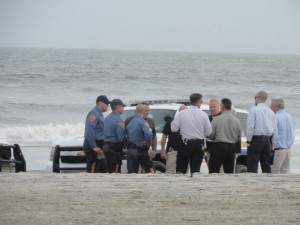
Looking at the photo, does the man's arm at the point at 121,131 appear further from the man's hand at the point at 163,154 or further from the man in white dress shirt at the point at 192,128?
the man in white dress shirt at the point at 192,128

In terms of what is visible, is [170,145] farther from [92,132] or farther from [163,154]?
[92,132]

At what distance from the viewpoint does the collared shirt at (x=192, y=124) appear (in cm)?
1450

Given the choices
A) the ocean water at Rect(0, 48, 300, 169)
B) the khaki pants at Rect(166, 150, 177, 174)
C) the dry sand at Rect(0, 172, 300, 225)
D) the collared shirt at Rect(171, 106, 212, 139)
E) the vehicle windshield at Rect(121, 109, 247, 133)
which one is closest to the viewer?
the dry sand at Rect(0, 172, 300, 225)

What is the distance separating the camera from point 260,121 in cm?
1502

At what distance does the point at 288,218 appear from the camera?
34.8ft

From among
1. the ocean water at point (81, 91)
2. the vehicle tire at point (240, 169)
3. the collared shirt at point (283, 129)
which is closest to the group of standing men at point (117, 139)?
the vehicle tire at point (240, 169)

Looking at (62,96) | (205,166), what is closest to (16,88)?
(62,96)

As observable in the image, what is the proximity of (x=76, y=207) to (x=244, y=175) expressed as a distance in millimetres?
4042

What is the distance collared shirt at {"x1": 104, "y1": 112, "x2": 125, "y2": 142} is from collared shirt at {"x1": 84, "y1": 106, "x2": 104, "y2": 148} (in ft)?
0.42

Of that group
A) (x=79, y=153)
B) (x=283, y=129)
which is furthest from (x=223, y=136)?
(x=79, y=153)

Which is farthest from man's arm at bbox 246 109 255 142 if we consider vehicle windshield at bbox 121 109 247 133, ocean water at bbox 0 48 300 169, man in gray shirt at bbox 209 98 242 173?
ocean water at bbox 0 48 300 169

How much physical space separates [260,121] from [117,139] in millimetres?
2259

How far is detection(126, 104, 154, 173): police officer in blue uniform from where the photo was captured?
14.7m

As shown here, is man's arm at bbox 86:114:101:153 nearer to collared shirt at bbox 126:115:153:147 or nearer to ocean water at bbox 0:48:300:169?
collared shirt at bbox 126:115:153:147
